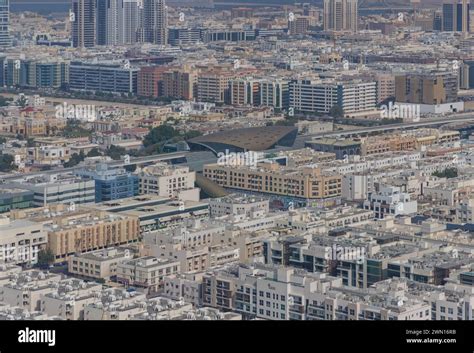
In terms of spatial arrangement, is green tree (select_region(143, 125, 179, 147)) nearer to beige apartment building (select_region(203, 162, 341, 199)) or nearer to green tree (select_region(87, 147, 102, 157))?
green tree (select_region(87, 147, 102, 157))

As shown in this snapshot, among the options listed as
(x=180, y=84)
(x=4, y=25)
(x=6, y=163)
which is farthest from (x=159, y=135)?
(x=4, y=25)

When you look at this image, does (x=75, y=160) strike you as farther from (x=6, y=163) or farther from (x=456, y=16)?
(x=456, y=16)

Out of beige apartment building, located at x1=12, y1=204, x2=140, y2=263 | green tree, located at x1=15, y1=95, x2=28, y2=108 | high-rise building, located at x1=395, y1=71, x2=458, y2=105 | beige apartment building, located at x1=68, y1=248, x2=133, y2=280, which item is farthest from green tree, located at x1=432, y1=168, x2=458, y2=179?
green tree, located at x1=15, y1=95, x2=28, y2=108

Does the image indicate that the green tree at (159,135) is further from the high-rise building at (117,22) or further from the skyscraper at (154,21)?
the skyscraper at (154,21)

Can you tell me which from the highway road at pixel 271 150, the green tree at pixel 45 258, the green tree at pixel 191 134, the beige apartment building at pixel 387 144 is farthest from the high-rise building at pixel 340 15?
the green tree at pixel 45 258

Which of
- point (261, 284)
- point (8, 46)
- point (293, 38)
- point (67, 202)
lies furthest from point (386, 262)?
point (293, 38)
